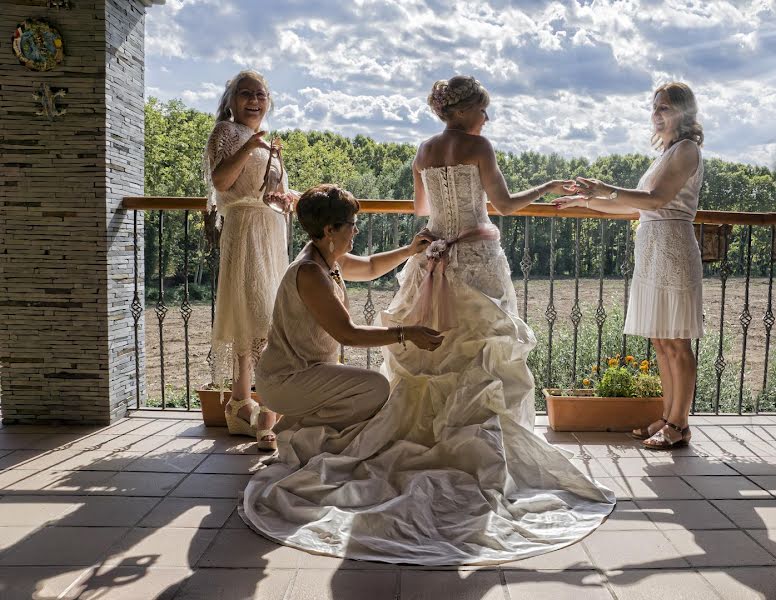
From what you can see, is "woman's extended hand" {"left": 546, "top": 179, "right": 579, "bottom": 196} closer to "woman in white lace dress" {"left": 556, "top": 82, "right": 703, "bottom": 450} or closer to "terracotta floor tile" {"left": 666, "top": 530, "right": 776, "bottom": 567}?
"woman in white lace dress" {"left": 556, "top": 82, "right": 703, "bottom": 450}

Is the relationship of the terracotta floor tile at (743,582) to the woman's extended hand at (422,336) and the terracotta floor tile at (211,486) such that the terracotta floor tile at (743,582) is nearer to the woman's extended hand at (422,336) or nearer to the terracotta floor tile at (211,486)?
the woman's extended hand at (422,336)

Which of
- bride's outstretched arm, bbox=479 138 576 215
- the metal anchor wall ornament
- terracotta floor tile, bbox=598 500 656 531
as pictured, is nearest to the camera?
terracotta floor tile, bbox=598 500 656 531

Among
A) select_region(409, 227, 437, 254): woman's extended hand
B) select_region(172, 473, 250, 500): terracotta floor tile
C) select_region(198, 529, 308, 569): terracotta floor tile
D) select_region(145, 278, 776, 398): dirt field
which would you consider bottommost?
select_region(145, 278, 776, 398): dirt field

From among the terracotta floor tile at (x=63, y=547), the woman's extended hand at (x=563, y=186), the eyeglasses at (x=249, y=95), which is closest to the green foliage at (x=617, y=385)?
the woman's extended hand at (x=563, y=186)

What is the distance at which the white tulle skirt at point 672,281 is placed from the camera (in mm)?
3240

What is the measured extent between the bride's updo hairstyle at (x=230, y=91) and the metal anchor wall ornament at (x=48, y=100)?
1.00 metres

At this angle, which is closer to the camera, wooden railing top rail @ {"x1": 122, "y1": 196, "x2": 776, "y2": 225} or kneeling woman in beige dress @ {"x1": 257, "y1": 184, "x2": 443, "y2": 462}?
kneeling woman in beige dress @ {"x1": 257, "y1": 184, "x2": 443, "y2": 462}

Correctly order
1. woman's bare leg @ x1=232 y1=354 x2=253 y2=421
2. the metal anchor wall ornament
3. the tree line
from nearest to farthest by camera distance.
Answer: woman's bare leg @ x1=232 y1=354 x2=253 y2=421 → the metal anchor wall ornament → the tree line

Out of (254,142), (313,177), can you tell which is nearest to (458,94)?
(254,142)

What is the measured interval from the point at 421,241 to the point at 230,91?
128 centimetres

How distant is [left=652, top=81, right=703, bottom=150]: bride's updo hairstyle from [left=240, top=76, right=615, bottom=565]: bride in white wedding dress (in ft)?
2.03

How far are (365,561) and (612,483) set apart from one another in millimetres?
1313

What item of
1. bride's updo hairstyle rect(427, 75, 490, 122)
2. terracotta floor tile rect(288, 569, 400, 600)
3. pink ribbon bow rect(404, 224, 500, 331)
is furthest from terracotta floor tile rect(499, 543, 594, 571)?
bride's updo hairstyle rect(427, 75, 490, 122)

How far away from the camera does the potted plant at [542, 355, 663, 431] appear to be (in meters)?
3.60
